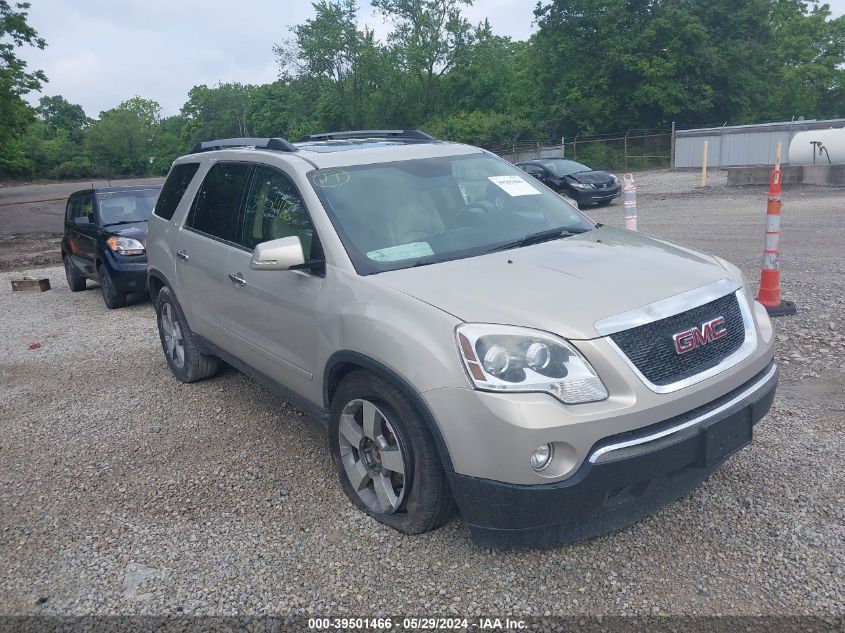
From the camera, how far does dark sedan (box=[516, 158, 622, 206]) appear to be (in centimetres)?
1988

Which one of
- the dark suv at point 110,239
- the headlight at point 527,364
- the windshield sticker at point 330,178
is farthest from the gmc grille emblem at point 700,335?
the dark suv at point 110,239

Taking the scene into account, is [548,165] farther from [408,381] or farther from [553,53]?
[553,53]

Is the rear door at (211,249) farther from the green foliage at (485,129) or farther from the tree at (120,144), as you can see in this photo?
the tree at (120,144)

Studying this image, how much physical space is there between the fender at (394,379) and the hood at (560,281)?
0.35 metres

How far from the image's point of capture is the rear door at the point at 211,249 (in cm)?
453

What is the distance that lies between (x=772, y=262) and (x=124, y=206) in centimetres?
848

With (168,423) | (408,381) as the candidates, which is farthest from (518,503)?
(168,423)

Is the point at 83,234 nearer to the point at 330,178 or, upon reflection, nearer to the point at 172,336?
the point at 172,336

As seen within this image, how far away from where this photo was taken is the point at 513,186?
4.36 m

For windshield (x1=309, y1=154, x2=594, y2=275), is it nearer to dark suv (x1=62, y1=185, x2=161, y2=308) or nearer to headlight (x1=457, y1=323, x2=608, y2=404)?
headlight (x1=457, y1=323, x2=608, y2=404)

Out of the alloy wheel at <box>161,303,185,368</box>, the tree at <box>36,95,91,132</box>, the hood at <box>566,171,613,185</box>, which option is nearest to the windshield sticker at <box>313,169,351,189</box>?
the alloy wheel at <box>161,303,185,368</box>

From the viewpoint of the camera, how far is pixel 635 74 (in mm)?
40875

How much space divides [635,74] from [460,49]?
Answer: 17.4 metres

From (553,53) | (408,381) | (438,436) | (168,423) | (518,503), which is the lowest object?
(168,423)
